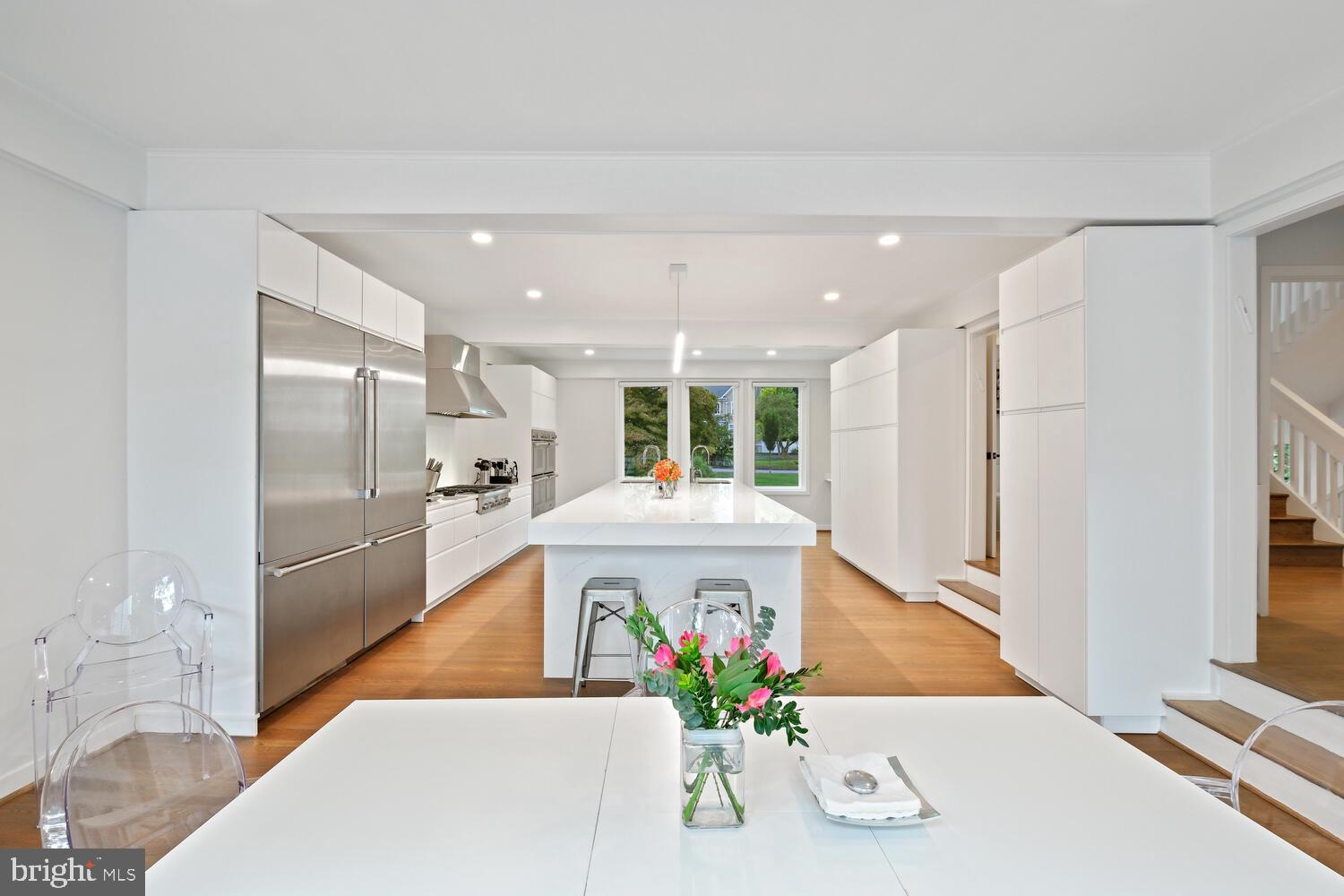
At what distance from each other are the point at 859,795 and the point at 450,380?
5.69 m

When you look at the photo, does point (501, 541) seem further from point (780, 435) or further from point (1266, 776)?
point (1266, 776)

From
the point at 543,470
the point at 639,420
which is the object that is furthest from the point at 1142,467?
the point at 639,420

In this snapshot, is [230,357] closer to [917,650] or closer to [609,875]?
[609,875]

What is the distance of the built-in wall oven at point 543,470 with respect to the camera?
825 cm

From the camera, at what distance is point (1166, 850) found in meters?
1.03

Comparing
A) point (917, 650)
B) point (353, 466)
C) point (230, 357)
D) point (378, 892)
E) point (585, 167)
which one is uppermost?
point (585, 167)

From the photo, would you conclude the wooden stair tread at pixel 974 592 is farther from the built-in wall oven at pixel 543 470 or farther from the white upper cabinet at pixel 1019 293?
the built-in wall oven at pixel 543 470

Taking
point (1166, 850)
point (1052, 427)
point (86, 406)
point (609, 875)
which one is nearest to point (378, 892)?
point (609, 875)

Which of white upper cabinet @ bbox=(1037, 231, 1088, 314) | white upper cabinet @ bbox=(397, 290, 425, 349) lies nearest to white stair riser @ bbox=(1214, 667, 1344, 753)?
white upper cabinet @ bbox=(1037, 231, 1088, 314)

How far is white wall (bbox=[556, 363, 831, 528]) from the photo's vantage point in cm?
984

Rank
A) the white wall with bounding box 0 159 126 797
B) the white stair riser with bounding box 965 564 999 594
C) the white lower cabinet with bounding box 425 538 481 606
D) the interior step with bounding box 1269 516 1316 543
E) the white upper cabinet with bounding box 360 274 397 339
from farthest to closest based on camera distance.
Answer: the interior step with bounding box 1269 516 1316 543, the white lower cabinet with bounding box 425 538 481 606, the white stair riser with bounding box 965 564 999 594, the white upper cabinet with bounding box 360 274 397 339, the white wall with bounding box 0 159 126 797

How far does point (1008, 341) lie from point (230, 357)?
3.97 meters

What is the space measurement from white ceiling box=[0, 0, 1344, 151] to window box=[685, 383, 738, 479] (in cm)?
690

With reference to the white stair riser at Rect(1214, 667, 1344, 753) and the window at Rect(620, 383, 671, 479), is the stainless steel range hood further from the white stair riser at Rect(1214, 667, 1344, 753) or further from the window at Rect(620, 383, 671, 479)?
the white stair riser at Rect(1214, 667, 1344, 753)
